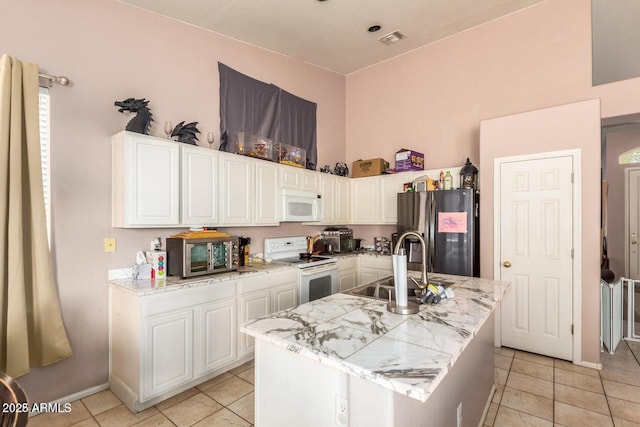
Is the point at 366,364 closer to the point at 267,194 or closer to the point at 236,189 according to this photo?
the point at 236,189

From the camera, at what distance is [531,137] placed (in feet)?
10.9

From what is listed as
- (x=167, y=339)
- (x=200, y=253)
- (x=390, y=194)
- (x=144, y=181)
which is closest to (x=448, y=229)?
(x=390, y=194)

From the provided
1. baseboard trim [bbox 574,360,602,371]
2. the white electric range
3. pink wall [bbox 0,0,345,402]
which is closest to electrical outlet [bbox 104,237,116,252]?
pink wall [bbox 0,0,345,402]

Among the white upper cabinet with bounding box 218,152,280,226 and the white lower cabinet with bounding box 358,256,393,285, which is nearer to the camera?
the white upper cabinet with bounding box 218,152,280,226

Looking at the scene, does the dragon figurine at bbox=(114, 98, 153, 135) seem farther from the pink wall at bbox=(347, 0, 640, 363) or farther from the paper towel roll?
the pink wall at bbox=(347, 0, 640, 363)

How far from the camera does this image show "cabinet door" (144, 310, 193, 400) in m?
2.36

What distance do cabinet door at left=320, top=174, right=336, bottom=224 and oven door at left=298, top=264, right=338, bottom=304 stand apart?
72 centimetres

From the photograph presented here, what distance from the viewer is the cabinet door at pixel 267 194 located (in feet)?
11.6

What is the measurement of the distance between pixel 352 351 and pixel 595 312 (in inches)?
121

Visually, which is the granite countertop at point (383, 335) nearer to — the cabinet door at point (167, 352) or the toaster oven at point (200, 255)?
the cabinet door at point (167, 352)

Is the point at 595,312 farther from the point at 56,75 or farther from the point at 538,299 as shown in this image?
the point at 56,75

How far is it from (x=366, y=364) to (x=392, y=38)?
4142mm

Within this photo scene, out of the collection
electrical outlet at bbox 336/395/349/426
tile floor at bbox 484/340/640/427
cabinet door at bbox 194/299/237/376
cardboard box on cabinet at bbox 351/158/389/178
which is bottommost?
tile floor at bbox 484/340/640/427

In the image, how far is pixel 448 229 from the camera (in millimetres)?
3600
